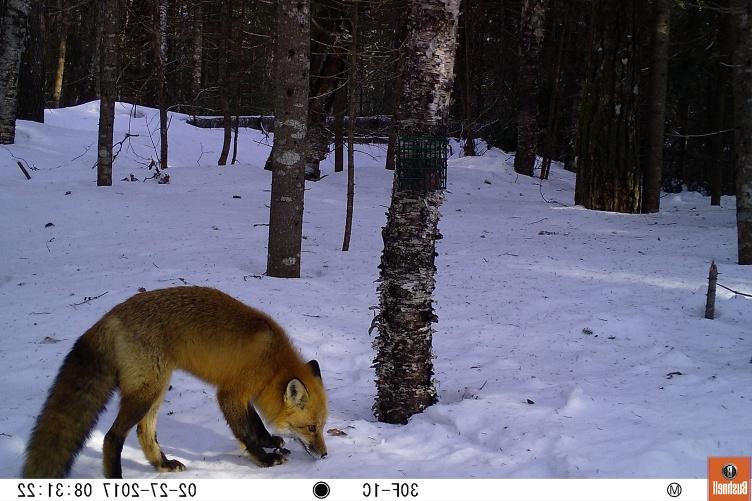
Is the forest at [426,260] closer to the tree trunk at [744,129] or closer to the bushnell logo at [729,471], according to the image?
the tree trunk at [744,129]

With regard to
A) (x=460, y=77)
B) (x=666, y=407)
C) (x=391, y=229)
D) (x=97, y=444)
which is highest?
(x=460, y=77)

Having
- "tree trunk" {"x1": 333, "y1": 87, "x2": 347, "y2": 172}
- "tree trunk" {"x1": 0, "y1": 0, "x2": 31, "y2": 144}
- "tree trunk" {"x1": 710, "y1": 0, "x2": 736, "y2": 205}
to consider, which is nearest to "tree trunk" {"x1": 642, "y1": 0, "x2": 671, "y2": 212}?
"tree trunk" {"x1": 710, "y1": 0, "x2": 736, "y2": 205}

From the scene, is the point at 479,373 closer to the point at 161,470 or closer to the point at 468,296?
the point at 468,296

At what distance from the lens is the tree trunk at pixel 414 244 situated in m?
4.79

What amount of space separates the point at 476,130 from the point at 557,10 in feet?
19.1

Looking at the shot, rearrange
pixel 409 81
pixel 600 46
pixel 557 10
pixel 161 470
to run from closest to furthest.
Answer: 1. pixel 161 470
2. pixel 409 81
3. pixel 600 46
4. pixel 557 10

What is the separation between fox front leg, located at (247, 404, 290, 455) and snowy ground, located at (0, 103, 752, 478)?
17 cm

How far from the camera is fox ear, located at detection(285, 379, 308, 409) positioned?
420cm

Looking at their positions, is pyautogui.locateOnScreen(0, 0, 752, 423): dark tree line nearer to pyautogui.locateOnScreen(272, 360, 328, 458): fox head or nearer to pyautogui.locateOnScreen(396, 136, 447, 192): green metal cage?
pyautogui.locateOnScreen(396, 136, 447, 192): green metal cage

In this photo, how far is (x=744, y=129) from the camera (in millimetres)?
8352

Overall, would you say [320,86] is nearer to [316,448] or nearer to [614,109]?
[614,109]

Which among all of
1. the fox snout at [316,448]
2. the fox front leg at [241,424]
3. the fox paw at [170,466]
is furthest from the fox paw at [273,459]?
the fox paw at [170,466]

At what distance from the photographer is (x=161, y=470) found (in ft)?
13.7

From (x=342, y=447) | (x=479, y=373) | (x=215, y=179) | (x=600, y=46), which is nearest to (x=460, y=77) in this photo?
(x=600, y=46)
